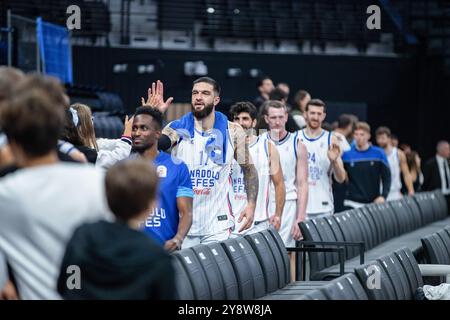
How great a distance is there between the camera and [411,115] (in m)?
22.0

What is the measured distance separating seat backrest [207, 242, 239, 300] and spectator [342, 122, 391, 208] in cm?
657

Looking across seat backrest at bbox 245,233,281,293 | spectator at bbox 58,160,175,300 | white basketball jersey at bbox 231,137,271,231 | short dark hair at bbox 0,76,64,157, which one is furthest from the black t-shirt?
white basketball jersey at bbox 231,137,271,231

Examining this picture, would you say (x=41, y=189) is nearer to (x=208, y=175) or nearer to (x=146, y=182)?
(x=146, y=182)

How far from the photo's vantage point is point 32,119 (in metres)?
3.51

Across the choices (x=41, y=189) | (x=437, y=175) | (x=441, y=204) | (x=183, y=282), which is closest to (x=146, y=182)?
(x=41, y=189)

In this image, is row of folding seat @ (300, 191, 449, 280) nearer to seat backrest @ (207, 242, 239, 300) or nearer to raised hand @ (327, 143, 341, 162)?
raised hand @ (327, 143, 341, 162)

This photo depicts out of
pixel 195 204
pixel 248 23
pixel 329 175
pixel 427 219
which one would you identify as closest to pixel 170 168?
pixel 195 204

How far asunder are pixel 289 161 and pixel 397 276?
3680 millimetres

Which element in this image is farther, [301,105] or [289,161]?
[301,105]

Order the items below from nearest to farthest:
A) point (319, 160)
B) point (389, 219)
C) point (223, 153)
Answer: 1. point (223, 153)
2. point (319, 160)
3. point (389, 219)

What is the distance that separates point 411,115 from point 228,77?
14.5ft

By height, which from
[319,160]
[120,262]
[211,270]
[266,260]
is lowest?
[266,260]

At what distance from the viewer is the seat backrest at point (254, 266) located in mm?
6941

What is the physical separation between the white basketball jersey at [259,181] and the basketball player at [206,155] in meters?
0.73
